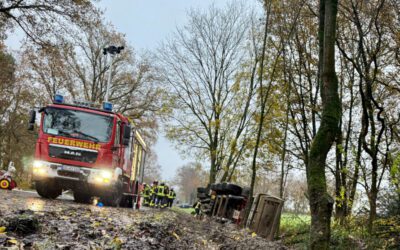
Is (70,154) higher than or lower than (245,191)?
higher

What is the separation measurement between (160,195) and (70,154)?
573 inches

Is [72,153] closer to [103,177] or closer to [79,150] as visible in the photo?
[79,150]

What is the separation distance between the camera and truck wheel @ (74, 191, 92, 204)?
14.7 m

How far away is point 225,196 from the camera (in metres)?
19.7

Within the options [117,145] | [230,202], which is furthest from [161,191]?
[117,145]

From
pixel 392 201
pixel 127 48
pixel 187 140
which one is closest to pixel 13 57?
pixel 127 48

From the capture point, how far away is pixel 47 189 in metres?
14.4

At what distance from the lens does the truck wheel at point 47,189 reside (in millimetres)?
14102

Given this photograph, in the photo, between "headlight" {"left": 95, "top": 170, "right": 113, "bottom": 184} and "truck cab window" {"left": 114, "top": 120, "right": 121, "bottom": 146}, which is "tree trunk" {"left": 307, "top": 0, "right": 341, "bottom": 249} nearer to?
"headlight" {"left": 95, "top": 170, "right": 113, "bottom": 184}

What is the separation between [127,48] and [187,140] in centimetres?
957

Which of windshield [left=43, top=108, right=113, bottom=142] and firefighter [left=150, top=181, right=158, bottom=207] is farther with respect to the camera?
firefighter [left=150, top=181, right=158, bottom=207]

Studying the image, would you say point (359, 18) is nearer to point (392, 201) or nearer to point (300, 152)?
point (392, 201)

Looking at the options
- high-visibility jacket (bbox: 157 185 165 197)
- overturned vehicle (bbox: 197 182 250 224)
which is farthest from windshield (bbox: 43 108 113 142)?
high-visibility jacket (bbox: 157 185 165 197)

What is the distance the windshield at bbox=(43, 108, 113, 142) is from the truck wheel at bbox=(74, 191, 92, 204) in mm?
2161
